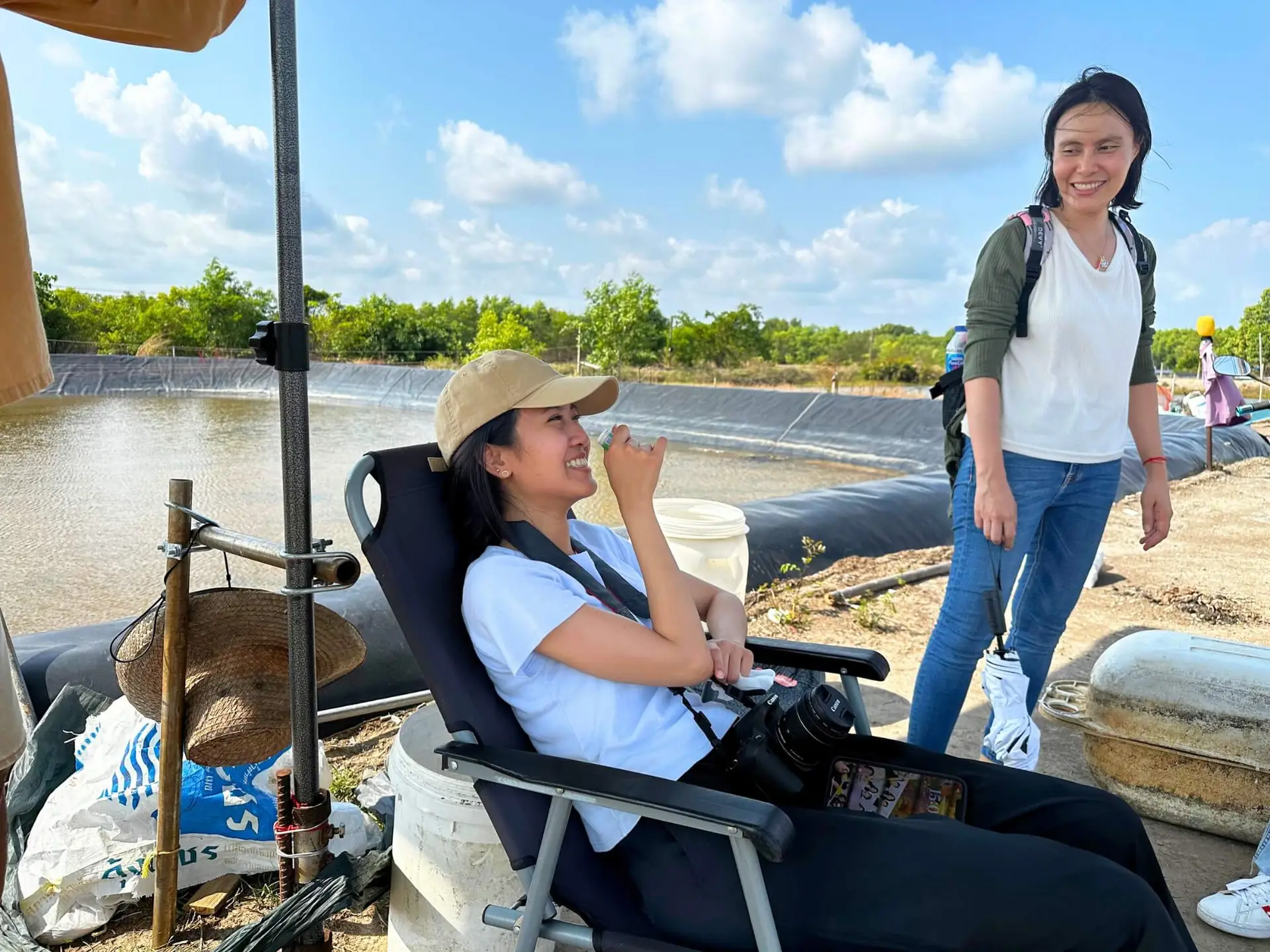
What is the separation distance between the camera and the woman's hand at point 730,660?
6.06 ft

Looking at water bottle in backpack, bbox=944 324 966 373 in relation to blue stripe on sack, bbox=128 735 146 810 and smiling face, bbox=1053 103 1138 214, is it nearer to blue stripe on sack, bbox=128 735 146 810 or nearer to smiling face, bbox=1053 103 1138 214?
smiling face, bbox=1053 103 1138 214

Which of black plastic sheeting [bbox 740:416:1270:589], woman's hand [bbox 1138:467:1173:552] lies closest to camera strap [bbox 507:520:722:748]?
woman's hand [bbox 1138:467:1173:552]

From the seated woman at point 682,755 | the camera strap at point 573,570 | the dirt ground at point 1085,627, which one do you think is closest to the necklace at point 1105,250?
the seated woman at point 682,755

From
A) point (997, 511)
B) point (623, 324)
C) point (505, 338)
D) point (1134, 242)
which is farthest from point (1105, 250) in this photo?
point (505, 338)

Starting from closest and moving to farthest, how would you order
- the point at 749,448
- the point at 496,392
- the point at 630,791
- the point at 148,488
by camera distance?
the point at 630,791, the point at 496,392, the point at 148,488, the point at 749,448

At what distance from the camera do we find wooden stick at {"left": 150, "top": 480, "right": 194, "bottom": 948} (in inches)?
78.5

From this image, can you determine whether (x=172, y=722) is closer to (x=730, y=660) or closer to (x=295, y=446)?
(x=295, y=446)

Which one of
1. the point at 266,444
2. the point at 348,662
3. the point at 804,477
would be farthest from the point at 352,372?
the point at 348,662

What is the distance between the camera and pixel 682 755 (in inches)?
64.7

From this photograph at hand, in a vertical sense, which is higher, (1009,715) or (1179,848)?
(1009,715)

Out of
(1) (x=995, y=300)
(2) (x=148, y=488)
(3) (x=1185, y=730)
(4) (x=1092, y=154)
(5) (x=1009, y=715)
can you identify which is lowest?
(2) (x=148, y=488)

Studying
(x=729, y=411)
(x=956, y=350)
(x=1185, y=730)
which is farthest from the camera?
(x=729, y=411)

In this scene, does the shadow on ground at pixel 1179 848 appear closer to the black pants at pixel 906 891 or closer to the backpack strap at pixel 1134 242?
the black pants at pixel 906 891

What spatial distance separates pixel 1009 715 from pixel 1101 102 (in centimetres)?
155
